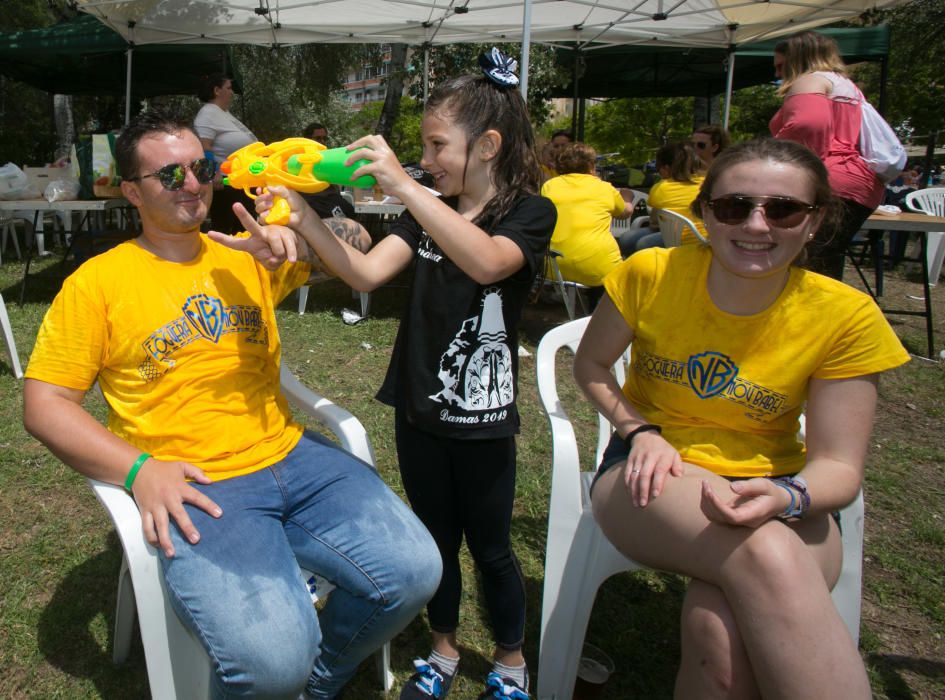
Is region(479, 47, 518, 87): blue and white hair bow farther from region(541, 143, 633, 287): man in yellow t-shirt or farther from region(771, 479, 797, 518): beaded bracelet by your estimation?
region(541, 143, 633, 287): man in yellow t-shirt

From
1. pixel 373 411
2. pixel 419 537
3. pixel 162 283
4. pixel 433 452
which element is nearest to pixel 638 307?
pixel 433 452

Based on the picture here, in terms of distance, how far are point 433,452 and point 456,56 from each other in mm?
16624

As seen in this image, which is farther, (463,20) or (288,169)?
(463,20)

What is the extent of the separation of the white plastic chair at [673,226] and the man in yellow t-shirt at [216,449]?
3.50m

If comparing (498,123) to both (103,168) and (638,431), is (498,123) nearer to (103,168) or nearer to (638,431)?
(638,431)

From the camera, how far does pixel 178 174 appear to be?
5.57 ft

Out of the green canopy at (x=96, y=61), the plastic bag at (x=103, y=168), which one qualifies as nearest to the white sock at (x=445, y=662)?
the plastic bag at (x=103, y=168)

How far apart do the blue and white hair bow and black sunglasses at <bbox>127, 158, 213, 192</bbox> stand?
757 millimetres

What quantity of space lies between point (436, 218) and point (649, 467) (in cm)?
75

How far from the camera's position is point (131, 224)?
23.6 ft

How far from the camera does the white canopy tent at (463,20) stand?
7.77 m

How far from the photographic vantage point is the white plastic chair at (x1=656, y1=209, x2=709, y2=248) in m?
4.81

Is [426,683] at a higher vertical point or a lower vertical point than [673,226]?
lower

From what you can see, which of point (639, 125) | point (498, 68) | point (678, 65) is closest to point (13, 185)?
point (498, 68)
